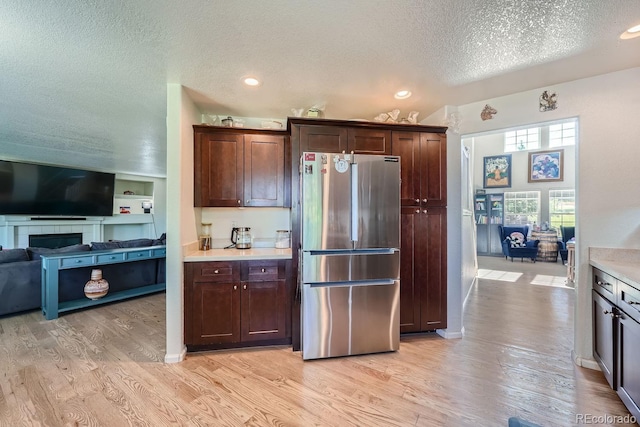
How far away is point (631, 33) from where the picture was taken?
1.63m

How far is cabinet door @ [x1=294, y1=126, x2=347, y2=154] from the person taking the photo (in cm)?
244

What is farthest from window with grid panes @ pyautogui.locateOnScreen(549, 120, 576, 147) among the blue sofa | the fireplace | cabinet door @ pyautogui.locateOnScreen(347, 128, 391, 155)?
the fireplace

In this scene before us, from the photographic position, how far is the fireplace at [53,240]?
566 centimetres

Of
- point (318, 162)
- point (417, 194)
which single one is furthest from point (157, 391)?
point (417, 194)

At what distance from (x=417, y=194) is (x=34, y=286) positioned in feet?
16.1

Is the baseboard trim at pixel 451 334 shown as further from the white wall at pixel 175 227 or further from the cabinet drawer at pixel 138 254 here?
the cabinet drawer at pixel 138 254

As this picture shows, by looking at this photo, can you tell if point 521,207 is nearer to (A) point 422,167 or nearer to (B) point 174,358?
(A) point 422,167

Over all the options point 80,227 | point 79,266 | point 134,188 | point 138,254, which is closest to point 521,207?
point 138,254

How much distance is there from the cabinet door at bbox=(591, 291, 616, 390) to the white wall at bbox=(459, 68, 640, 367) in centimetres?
9

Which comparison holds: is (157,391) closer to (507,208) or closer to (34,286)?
(34,286)

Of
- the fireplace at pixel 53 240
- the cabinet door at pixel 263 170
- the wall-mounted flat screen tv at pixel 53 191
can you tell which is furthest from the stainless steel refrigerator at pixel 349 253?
the fireplace at pixel 53 240

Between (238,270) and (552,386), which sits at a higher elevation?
(238,270)

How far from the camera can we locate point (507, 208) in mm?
8016

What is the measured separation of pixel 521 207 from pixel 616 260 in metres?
6.93
